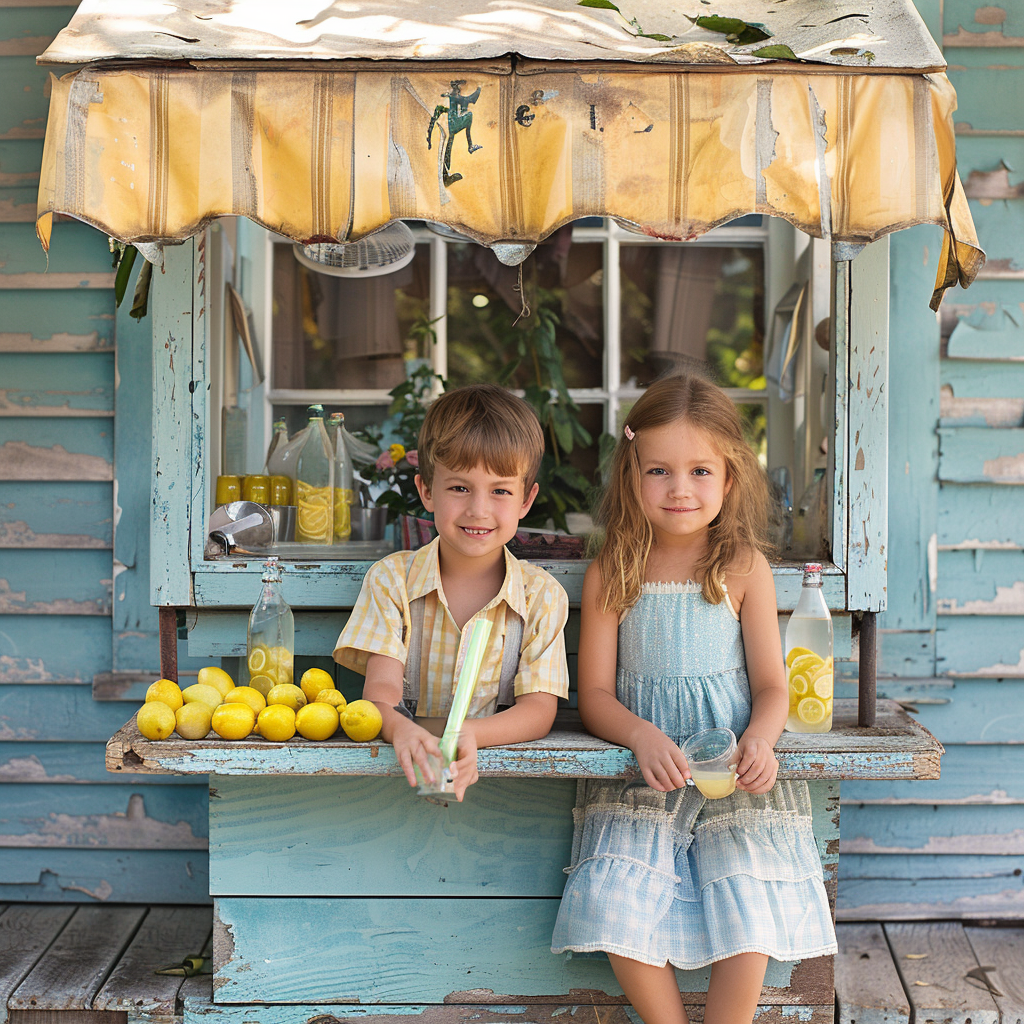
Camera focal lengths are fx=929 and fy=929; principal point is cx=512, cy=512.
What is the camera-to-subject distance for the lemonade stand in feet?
5.10

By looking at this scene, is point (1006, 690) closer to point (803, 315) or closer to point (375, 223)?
point (803, 315)

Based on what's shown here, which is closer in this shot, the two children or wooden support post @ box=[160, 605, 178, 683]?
the two children

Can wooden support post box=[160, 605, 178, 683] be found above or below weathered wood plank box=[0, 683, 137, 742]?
above

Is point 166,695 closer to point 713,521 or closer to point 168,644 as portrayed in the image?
point 168,644

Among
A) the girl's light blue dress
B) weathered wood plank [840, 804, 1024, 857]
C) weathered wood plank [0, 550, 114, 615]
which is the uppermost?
weathered wood plank [0, 550, 114, 615]

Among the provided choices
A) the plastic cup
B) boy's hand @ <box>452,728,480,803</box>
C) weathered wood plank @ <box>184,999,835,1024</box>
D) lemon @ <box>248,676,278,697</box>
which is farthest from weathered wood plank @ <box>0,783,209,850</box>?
the plastic cup

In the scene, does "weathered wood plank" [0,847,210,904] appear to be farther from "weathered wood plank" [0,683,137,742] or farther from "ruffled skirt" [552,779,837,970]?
"ruffled skirt" [552,779,837,970]

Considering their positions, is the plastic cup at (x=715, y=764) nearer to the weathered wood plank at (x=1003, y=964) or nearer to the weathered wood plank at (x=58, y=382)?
the weathered wood plank at (x=1003, y=964)

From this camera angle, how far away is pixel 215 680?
1937 millimetres

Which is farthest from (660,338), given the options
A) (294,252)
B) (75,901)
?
(75,901)

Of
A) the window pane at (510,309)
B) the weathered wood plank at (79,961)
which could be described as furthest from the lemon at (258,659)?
the window pane at (510,309)

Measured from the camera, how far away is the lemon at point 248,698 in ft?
6.09

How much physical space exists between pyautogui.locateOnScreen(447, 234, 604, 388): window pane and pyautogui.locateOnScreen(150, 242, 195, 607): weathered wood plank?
3.58ft

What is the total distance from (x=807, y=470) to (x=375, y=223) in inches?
60.4
